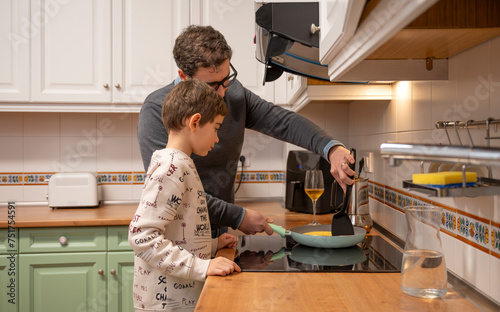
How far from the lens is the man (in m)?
1.49

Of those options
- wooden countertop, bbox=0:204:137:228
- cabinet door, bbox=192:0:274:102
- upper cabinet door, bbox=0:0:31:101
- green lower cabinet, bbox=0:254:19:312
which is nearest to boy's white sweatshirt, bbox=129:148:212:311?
wooden countertop, bbox=0:204:137:228

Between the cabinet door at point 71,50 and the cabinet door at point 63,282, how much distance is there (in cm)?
80

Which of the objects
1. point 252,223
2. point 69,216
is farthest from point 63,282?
point 252,223

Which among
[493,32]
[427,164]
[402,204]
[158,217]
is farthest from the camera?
[402,204]

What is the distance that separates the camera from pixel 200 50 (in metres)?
1.48

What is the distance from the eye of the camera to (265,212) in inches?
97.7

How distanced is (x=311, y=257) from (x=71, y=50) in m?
1.80

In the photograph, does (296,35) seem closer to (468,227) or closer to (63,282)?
(468,227)

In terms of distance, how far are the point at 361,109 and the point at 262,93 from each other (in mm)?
570

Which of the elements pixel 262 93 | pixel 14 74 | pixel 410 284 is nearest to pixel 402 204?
pixel 410 284

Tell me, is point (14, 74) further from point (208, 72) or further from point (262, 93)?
point (208, 72)

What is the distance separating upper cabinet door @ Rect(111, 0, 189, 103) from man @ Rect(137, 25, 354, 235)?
848mm

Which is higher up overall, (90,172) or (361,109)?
(361,109)

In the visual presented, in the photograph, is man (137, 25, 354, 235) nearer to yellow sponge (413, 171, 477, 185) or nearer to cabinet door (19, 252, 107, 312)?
yellow sponge (413, 171, 477, 185)
